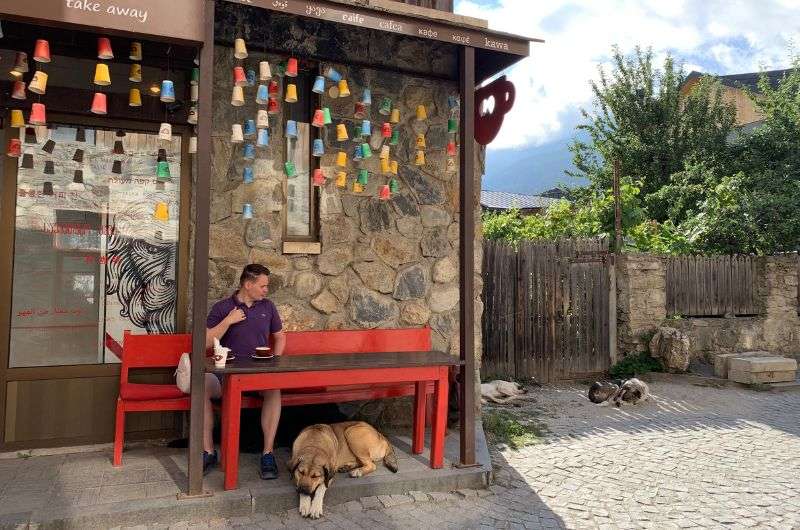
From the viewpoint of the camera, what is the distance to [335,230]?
5.21 meters

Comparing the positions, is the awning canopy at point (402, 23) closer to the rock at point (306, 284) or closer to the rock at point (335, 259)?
the rock at point (335, 259)

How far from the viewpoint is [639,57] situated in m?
19.5

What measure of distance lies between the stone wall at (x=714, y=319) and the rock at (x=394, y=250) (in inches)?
202

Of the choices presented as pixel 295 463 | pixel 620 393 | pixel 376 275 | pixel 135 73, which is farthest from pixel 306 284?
pixel 620 393

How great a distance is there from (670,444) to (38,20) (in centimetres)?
608

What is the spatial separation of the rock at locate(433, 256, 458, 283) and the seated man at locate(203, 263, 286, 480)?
5.55 ft

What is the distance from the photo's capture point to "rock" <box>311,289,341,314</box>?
5102mm

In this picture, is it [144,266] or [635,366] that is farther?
[635,366]

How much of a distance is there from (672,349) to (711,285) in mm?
2066

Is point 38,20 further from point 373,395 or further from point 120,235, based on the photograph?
point 373,395

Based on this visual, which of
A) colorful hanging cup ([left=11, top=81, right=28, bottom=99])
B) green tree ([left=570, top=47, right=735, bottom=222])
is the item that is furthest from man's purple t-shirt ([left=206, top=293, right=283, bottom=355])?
green tree ([left=570, top=47, right=735, bottom=222])

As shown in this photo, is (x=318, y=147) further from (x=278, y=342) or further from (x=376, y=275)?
(x=278, y=342)

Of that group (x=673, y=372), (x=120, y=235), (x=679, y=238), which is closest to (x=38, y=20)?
(x=120, y=235)

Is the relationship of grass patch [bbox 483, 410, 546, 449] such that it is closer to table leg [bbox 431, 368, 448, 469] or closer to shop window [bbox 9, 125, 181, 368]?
table leg [bbox 431, 368, 448, 469]
